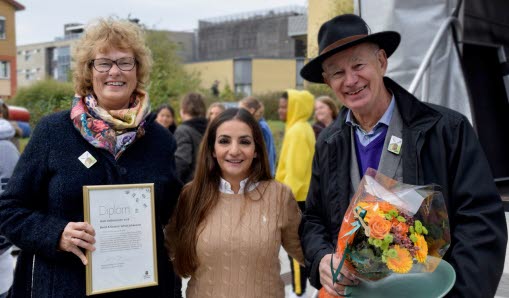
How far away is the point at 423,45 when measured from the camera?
4.49 meters

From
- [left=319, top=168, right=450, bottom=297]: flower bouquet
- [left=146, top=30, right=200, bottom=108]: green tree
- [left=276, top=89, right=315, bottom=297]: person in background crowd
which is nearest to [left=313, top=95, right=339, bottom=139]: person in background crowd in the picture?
[left=276, top=89, right=315, bottom=297]: person in background crowd

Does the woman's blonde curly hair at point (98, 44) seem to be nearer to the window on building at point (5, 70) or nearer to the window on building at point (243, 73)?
the window on building at point (5, 70)

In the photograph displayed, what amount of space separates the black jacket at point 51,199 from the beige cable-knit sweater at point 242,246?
0.30 metres

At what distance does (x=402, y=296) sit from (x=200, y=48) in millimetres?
83627

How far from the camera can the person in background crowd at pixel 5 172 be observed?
13.0ft

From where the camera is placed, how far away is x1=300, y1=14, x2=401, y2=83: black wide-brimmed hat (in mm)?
2543

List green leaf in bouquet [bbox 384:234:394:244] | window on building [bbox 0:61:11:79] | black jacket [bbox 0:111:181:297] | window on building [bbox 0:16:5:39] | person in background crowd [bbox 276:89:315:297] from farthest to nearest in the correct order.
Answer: window on building [bbox 0:61:11:79] → window on building [bbox 0:16:5:39] → person in background crowd [bbox 276:89:315:297] → black jacket [bbox 0:111:181:297] → green leaf in bouquet [bbox 384:234:394:244]

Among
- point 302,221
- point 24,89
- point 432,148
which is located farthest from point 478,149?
point 24,89

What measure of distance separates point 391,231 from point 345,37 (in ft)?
3.31

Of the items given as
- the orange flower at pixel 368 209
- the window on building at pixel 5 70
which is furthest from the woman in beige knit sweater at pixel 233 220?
the window on building at pixel 5 70

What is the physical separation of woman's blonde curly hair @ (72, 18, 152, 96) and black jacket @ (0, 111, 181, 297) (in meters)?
0.19

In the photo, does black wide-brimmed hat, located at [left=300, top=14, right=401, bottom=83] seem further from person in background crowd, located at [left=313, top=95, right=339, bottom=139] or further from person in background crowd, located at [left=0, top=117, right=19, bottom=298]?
person in background crowd, located at [left=313, top=95, right=339, bottom=139]

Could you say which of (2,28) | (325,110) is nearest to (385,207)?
(325,110)

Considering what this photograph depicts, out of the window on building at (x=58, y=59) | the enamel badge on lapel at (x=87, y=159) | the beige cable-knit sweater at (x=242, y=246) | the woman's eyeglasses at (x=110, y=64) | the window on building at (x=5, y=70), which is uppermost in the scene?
the window on building at (x=58, y=59)
